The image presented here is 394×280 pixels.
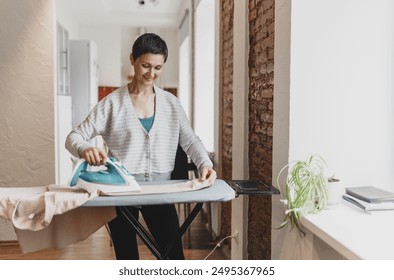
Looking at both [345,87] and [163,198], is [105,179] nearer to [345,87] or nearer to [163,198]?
[163,198]

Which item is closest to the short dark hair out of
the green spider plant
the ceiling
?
the green spider plant

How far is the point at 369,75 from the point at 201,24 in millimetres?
2968

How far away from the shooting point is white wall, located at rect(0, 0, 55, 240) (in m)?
3.16

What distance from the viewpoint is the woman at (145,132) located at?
69.9 inches

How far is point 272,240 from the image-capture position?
6.51 feet

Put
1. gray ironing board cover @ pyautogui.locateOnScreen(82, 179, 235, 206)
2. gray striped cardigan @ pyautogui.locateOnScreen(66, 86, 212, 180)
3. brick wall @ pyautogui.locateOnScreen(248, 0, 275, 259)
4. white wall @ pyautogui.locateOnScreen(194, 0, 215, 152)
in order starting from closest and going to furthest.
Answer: gray ironing board cover @ pyautogui.locateOnScreen(82, 179, 235, 206) → gray striped cardigan @ pyautogui.locateOnScreen(66, 86, 212, 180) → brick wall @ pyautogui.locateOnScreen(248, 0, 275, 259) → white wall @ pyautogui.locateOnScreen(194, 0, 215, 152)

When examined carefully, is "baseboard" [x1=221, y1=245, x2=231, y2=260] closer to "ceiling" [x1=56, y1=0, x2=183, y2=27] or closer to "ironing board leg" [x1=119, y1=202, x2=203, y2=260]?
"ironing board leg" [x1=119, y1=202, x2=203, y2=260]

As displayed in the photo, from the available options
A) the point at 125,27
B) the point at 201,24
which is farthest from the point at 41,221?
the point at 125,27

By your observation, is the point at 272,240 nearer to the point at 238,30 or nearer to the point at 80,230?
the point at 80,230

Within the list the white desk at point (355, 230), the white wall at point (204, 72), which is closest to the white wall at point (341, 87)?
the white desk at point (355, 230)

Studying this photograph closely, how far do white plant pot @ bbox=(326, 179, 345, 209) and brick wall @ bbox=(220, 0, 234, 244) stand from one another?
134cm

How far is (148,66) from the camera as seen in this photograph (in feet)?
5.80

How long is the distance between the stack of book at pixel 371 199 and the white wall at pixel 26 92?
2269 millimetres

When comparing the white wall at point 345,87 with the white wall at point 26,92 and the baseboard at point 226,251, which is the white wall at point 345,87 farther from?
the white wall at point 26,92
